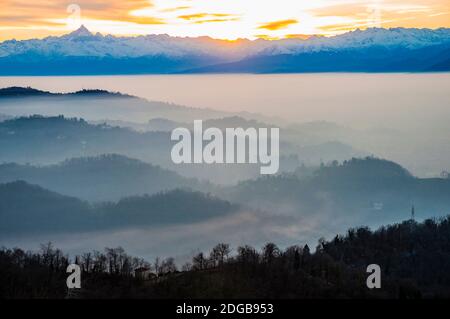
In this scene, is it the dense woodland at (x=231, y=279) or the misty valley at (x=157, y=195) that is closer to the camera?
the dense woodland at (x=231, y=279)

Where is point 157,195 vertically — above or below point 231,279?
above

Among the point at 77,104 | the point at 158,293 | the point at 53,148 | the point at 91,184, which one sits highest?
the point at 77,104

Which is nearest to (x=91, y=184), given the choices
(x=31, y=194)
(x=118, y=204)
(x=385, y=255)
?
(x=118, y=204)

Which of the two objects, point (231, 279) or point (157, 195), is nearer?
point (231, 279)

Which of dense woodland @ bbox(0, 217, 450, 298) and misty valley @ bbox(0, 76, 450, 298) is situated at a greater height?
misty valley @ bbox(0, 76, 450, 298)

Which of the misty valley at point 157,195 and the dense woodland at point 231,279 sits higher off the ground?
the misty valley at point 157,195

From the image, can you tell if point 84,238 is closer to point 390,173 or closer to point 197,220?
point 197,220

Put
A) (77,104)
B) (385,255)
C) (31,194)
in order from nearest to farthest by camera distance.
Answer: (385,255), (31,194), (77,104)

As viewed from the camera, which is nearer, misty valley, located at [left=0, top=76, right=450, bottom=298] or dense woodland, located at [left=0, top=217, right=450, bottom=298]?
dense woodland, located at [left=0, top=217, right=450, bottom=298]

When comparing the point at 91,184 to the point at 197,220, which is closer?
the point at 197,220

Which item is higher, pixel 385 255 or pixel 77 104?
pixel 77 104

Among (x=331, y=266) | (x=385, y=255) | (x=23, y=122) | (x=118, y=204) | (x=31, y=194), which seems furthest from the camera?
(x=23, y=122)
